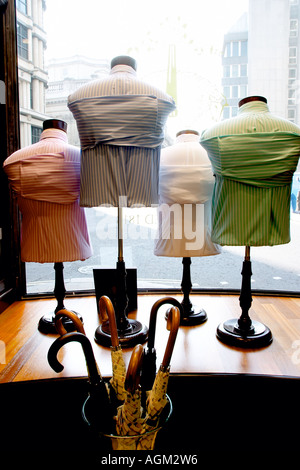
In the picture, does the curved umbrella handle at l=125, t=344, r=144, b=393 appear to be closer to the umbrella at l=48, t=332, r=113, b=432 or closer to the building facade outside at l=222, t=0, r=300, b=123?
the umbrella at l=48, t=332, r=113, b=432

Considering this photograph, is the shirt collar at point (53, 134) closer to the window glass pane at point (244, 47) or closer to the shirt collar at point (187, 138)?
the shirt collar at point (187, 138)

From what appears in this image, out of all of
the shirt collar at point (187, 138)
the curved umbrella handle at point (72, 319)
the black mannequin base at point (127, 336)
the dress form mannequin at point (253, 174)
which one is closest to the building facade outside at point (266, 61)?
the shirt collar at point (187, 138)

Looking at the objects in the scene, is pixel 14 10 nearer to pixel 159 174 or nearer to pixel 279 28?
pixel 159 174

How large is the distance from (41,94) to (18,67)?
0.68 feet

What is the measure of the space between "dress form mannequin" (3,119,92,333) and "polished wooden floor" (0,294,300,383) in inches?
16.2

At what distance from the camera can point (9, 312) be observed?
6.19 ft

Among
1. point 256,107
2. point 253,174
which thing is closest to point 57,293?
point 253,174

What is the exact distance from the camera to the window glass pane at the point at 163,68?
2.08 metres

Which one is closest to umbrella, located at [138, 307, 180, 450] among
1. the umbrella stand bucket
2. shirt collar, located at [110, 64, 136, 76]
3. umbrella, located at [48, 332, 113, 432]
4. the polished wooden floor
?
the umbrella stand bucket

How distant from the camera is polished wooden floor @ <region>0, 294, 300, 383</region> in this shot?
1.29m

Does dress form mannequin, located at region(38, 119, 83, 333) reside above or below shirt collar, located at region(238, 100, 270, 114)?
below

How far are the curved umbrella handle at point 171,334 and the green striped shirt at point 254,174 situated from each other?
1.67 ft

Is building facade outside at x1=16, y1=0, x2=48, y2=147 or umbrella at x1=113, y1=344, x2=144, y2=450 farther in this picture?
building facade outside at x1=16, y1=0, x2=48, y2=147
